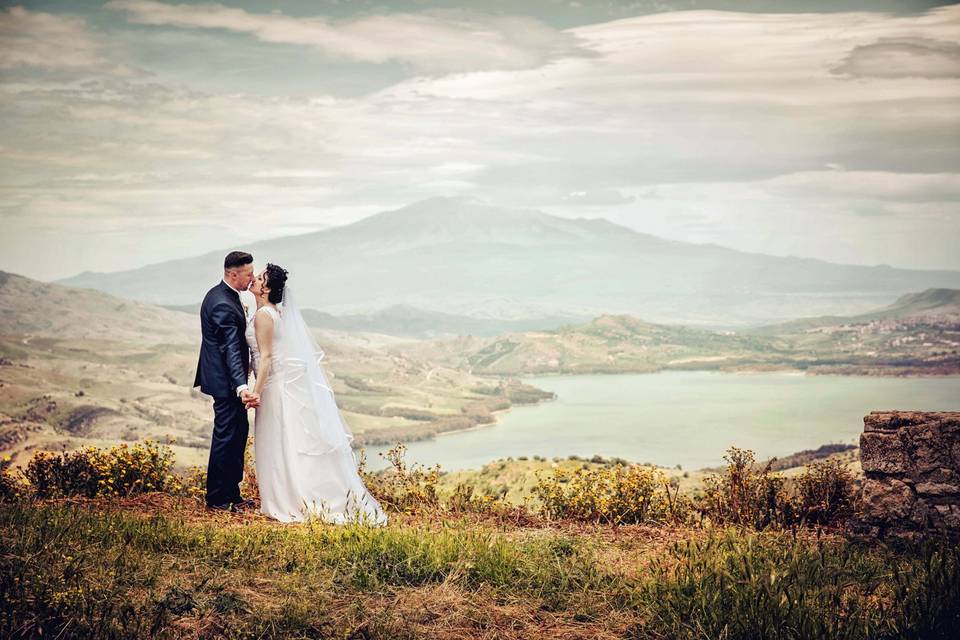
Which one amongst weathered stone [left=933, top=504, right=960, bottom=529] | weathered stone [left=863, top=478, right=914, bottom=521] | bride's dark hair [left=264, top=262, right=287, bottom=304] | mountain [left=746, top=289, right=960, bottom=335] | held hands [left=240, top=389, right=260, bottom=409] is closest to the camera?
weathered stone [left=933, top=504, right=960, bottom=529]

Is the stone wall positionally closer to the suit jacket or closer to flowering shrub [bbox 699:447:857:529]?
flowering shrub [bbox 699:447:857:529]

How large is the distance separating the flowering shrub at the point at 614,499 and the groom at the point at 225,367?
2.58 m

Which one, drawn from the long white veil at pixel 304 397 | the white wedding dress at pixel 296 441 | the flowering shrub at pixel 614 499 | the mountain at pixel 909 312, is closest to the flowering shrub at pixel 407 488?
the white wedding dress at pixel 296 441

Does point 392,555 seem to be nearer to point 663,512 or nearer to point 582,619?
point 582,619

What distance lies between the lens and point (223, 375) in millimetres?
6805

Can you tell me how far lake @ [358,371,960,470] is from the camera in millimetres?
65812

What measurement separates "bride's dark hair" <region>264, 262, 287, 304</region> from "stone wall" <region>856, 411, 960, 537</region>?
452 centimetres

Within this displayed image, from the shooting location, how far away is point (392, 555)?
4.95m

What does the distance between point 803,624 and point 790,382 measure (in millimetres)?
112304

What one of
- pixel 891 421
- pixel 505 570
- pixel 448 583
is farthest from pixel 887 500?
pixel 448 583

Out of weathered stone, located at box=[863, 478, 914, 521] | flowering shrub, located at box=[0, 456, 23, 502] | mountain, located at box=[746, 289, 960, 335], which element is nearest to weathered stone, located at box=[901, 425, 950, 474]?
weathered stone, located at box=[863, 478, 914, 521]

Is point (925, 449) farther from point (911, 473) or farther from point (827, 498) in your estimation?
point (827, 498)

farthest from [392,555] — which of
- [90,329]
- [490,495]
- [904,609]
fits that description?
[90,329]

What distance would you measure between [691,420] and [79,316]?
137m
